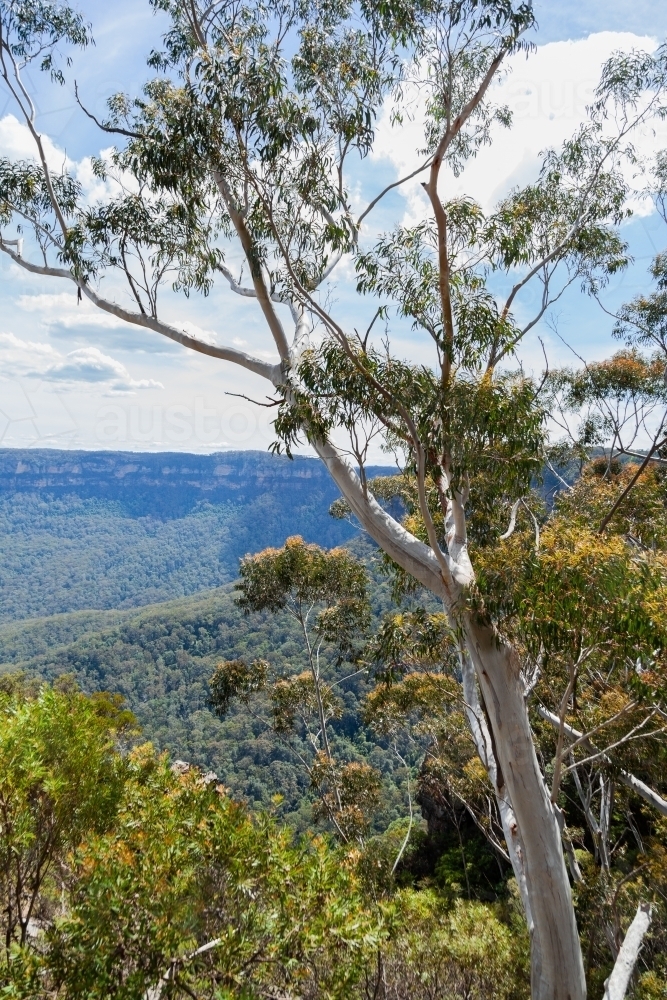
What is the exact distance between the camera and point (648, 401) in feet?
26.6

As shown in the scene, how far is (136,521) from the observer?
12744cm

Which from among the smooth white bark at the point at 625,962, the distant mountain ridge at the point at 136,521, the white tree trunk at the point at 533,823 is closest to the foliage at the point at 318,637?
the smooth white bark at the point at 625,962

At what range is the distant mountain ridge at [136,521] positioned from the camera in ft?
327

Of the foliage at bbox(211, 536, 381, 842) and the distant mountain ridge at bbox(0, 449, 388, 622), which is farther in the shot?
the distant mountain ridge at bbox(0, 449, 388, 622)

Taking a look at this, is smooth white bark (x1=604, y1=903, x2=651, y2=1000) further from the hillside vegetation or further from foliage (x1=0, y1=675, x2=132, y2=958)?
the hillside vegetation

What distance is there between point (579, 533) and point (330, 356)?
1820mm

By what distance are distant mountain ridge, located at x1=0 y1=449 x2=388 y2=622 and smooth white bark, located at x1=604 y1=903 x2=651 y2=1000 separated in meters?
78.8

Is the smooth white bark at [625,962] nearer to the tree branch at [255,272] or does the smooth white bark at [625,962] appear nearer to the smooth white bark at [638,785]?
the smooth white bark at [638,785]

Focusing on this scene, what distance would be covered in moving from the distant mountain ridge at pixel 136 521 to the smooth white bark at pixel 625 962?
7883 cm

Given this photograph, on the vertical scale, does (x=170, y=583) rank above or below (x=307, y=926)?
below

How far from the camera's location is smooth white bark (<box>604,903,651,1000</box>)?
3496mm

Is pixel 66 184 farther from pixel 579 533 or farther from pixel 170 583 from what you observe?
pixel 170 583

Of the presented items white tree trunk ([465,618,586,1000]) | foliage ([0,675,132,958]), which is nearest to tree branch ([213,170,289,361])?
white tree trunk ([465,618,586,1000])

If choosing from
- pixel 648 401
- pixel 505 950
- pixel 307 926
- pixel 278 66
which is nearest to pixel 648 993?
pixel 505 950
